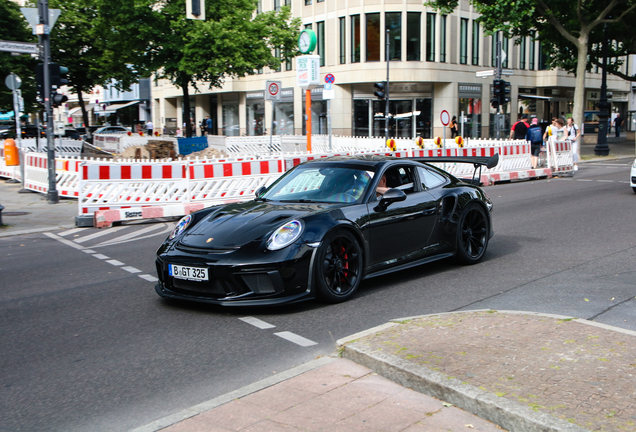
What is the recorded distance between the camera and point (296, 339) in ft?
16.7

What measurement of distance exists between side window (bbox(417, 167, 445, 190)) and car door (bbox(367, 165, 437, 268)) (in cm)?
10

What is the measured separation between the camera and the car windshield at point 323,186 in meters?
6.64

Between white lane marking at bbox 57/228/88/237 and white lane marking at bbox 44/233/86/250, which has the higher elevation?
white lane marking at bbox 57/228/88/237

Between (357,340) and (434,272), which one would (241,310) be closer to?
(357,340)

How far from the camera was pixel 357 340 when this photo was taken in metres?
4.61

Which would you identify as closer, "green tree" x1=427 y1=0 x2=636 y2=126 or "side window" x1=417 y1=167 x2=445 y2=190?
"side window" x1=417 y1=167 x2=445 y2=190

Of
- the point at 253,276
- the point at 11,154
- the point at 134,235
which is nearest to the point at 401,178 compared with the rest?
the point at 253,276

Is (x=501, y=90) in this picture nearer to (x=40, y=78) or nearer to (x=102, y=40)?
(x=40, y=78)

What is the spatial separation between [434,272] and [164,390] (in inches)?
162

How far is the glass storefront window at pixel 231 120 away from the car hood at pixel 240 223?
50892 millimetres

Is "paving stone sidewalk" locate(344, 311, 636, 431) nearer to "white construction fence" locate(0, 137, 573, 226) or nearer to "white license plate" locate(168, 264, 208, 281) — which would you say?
"white license plate" locate(168, 264, 208, 281)

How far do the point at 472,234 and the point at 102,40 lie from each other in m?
31.4

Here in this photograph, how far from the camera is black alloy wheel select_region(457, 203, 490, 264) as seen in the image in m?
7.64

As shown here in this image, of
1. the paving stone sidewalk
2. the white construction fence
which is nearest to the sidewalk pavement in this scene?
the paving stone sidewalk
